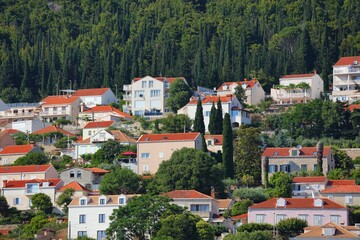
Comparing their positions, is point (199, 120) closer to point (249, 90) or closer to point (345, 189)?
point (249, 90)

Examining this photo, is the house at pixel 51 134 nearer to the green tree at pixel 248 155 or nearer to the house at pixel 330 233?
the green tree at pixel 248 155

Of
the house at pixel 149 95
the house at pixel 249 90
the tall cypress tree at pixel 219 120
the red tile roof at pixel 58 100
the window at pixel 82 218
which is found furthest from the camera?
the red tile roof at pixel 58 100

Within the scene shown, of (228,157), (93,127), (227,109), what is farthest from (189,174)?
(93,127)

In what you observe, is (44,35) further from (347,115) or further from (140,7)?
(347,115)

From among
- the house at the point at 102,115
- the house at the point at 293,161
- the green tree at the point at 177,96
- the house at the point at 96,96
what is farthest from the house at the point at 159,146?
the house at the point at 96,96

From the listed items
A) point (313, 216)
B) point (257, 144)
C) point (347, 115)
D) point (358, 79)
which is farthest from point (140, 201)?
point (358, 79)

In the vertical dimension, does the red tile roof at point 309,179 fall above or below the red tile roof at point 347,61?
below

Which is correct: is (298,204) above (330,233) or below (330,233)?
above
